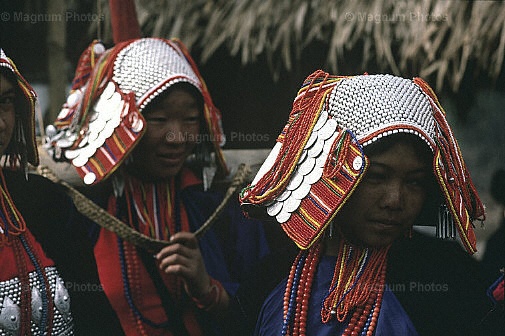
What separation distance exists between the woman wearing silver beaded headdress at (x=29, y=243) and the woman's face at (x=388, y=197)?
85 centimetres

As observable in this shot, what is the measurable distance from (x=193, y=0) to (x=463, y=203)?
110 inches

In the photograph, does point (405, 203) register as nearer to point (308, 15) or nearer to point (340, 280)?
Answer: point (340, 280)

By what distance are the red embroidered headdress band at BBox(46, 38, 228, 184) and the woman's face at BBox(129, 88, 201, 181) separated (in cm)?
6

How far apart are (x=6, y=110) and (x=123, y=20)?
41.0 inches

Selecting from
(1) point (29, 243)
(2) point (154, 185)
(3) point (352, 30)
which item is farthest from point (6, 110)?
(3) point (352, 30)

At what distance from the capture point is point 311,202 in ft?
6.99

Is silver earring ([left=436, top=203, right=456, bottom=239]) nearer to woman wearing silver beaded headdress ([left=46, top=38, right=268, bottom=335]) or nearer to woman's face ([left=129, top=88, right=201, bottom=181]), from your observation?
woman wearing silver beaded headdress ([left=46, top=38, right=268, bottom=335])

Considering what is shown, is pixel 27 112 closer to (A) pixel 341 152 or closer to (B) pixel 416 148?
(A) pixel 341 152

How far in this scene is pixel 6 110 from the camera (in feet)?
7.64

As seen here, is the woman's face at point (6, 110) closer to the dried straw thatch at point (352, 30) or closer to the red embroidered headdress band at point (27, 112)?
Result: the red embroidered headdress band at point (27, 112)

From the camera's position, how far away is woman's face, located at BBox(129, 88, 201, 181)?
3016 millimetres

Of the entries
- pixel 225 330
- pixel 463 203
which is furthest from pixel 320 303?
pixel 225 330

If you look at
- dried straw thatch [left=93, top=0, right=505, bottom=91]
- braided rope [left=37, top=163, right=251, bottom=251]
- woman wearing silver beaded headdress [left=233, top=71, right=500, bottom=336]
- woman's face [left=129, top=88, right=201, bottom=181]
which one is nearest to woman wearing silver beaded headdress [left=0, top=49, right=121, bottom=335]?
braided rope [left=37, top=163, right=251, bottom=251]

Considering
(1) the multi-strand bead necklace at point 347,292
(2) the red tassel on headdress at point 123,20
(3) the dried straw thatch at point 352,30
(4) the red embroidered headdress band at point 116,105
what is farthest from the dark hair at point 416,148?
(3) the dried straw thatch at point 352,30
